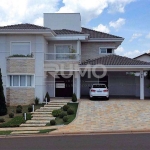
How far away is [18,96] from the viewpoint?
76.2 ft

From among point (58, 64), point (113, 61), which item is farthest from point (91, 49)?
point (58, 64)

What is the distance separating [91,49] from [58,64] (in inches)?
217

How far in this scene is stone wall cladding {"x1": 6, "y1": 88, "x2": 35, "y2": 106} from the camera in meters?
23.2

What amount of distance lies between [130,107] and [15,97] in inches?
377

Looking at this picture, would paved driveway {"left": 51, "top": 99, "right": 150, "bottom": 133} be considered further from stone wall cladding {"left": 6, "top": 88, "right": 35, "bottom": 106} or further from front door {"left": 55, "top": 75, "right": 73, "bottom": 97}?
stone wall cladding {"left": 6, "top": 88, "right": 35, "bottom": 106}

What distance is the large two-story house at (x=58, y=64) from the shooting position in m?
23.3

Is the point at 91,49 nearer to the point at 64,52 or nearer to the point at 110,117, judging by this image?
the point at 64,52

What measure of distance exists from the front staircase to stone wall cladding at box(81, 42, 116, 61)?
22.7 ft

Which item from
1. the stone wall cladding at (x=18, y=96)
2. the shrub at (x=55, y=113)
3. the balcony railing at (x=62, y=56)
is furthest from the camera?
the balcony railing at (x=62, y=56)

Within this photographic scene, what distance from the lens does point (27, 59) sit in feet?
76.6

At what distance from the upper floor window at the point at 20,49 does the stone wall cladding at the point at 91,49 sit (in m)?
6.93

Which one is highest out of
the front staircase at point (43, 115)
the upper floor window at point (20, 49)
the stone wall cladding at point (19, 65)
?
the upper floor window at point (20, 49)

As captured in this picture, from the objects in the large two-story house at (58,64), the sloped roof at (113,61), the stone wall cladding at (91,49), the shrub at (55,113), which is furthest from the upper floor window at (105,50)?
the shrub at (55,113)

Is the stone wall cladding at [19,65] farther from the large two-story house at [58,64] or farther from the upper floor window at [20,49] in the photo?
the upper floor window at [20,49]
